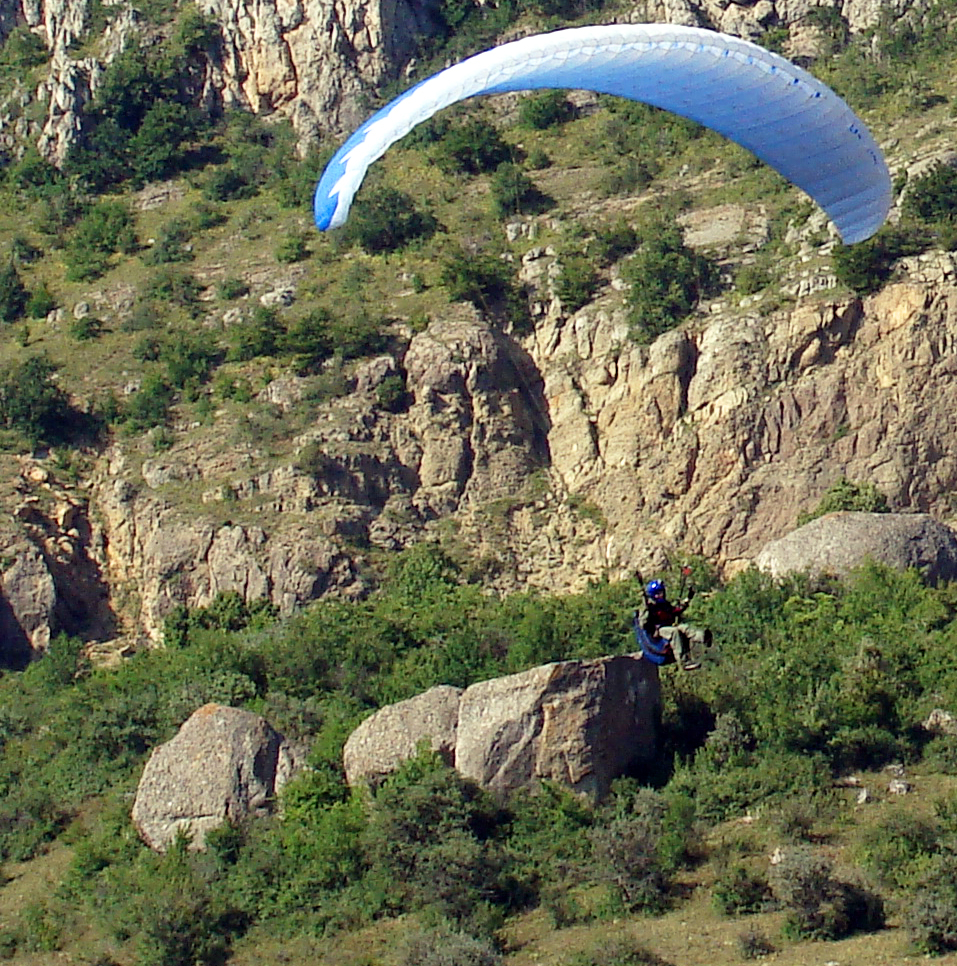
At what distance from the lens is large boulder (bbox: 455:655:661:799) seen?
3291cm

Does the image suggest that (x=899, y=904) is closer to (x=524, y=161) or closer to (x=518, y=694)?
(x=518, y=694)

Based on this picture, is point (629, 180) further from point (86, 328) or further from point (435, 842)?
point (435, 842)

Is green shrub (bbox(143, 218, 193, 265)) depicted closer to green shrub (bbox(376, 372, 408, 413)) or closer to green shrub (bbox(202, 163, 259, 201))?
green shrub (bbox(202, 163, 259, 201))

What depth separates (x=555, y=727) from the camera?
32906 mm

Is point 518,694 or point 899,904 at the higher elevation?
point 518,694

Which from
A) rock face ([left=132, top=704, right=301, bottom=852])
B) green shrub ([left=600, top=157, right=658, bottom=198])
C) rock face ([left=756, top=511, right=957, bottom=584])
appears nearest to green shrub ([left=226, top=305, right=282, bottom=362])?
green shrub ([left=600, top=157, right=658, bottom=198])

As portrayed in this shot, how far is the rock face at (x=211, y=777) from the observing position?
1334 inches

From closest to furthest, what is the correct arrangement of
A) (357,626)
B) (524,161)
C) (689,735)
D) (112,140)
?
(689,735)
(357,626)
(524,161)
(112,140)

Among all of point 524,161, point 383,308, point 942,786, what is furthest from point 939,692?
point 524,161

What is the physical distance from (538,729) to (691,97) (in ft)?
30.0

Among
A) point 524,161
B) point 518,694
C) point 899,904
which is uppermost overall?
point 524,161

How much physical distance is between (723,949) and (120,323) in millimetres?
25450

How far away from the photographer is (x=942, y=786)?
33125 mm

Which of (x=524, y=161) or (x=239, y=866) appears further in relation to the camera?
(x=524, y=161)
